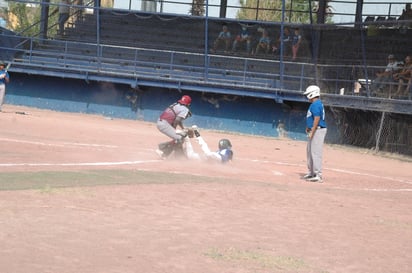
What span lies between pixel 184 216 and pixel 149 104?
23.2m

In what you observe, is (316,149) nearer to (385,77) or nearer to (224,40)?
(385,77)

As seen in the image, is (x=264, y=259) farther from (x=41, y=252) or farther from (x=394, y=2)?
(x=394, y=2)

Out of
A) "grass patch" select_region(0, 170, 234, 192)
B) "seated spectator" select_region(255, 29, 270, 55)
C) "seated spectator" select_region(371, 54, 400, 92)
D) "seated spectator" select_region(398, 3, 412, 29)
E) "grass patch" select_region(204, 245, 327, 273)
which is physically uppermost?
"seated spectator" select_region(398, 3, 412, 29)

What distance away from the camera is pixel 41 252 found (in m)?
6.87

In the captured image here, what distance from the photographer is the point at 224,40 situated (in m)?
34.2

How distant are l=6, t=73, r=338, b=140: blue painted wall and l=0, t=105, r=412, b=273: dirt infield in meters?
13.8

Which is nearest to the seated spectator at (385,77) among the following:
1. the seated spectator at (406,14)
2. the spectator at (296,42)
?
the seated spectator at (406,14)

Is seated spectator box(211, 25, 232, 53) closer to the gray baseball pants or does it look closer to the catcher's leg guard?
the catcher's leg guard

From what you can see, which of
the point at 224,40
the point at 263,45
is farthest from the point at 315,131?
the point at 224,40

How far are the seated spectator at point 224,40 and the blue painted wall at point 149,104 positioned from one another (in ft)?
12.1

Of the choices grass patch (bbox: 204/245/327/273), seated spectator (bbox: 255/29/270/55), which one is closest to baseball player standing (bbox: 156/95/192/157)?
grass patch (bbox: 204/245/327/273)

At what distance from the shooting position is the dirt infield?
7.08 metres

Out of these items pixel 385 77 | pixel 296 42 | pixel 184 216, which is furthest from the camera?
pixel 296 42

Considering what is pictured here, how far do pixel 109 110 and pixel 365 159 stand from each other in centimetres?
1339
